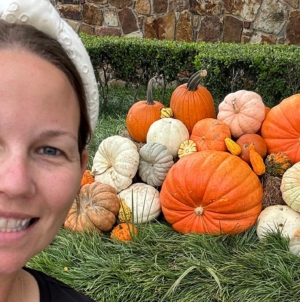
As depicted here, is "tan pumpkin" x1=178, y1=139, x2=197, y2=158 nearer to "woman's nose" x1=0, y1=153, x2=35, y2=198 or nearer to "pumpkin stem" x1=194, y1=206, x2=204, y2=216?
"pumpkin stem" x1=194, y1=206, x2=204, y2=216

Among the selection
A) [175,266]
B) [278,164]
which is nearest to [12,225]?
[175,266]

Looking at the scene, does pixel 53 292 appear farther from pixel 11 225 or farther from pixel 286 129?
pixel 286 129

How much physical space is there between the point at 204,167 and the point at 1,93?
257cm

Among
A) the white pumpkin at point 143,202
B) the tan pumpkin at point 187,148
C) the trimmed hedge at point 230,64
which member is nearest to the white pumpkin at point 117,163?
the white pumpkin at point 143,202

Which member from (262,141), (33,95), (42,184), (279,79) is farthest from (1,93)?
(279,79)

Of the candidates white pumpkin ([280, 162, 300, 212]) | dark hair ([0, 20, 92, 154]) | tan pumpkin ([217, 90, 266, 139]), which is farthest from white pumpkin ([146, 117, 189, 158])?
dark hair ([0, 20, 92, 154])

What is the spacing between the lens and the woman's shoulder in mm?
1255

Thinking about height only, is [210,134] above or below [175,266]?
above

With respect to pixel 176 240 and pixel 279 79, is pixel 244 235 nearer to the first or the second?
pixel 176 240

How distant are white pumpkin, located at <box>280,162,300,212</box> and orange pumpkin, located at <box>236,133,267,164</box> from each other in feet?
Result: 0.97

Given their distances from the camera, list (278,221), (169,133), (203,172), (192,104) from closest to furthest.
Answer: (278,221), (203,172), (169,133), (192,104)

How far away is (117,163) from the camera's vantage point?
3842 mm

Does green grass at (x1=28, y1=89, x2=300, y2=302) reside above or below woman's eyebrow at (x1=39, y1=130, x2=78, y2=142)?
below

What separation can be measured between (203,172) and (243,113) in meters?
0.69
